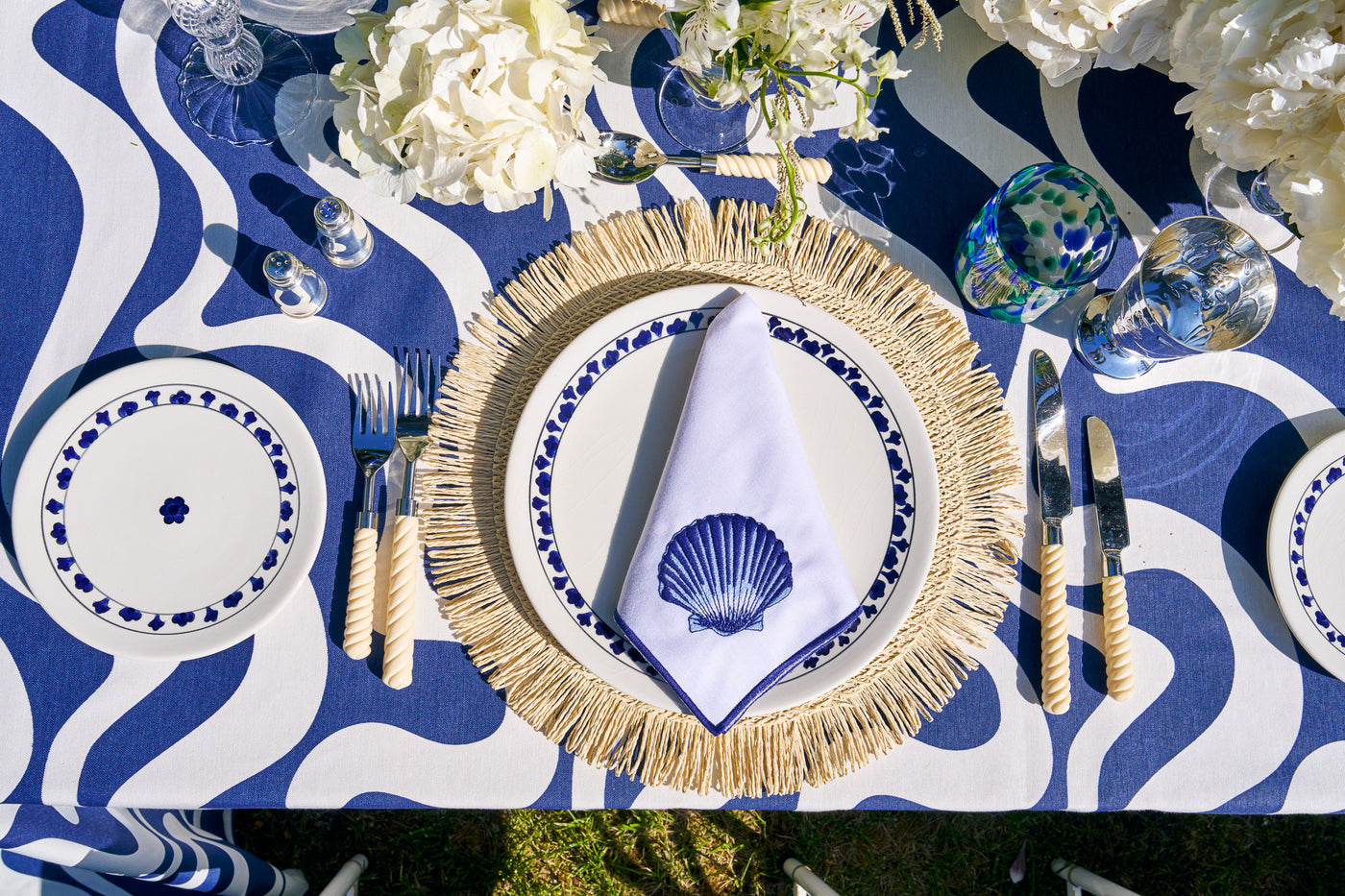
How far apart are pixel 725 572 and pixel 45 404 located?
713mm

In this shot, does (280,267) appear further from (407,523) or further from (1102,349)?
(1102,349)

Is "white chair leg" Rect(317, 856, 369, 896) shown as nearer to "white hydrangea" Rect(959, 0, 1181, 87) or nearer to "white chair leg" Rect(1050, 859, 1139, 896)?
"white chair leg" Rect(1050, 859, 1139, 896)

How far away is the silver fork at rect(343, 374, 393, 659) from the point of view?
0.76 metres

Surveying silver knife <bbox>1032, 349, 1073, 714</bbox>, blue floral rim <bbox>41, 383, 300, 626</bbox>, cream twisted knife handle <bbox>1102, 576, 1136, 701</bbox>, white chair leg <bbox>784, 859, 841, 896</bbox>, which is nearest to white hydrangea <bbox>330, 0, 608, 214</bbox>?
blue floral rim <bbox>41, 383, 300, 626</bbox>

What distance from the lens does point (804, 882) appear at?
3.99 ft

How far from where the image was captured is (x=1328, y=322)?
89 centimetres

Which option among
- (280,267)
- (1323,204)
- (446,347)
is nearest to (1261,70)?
(1323,204)

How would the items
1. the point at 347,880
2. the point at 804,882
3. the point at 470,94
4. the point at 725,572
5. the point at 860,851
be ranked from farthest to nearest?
1. the point at 860,851
2. the point at 804,882
3. the point at 347,880
4. the point at 725,572
5. the point at 470,94

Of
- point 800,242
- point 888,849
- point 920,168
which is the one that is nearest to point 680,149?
point 800,242

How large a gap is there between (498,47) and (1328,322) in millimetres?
946

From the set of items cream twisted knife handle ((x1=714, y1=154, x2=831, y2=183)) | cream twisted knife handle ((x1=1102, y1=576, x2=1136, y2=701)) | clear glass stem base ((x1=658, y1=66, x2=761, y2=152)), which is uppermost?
clear glass stem base ((x1=658, y1=66, x2=761, y2=152))

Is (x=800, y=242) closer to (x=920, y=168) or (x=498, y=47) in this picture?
Answer: (x=920, y=168)

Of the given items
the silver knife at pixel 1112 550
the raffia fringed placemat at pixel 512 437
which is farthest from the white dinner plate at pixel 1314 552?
the raffia fringed placemat at pixel 512 437

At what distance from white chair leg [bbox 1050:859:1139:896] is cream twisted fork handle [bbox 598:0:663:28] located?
4.32ft
